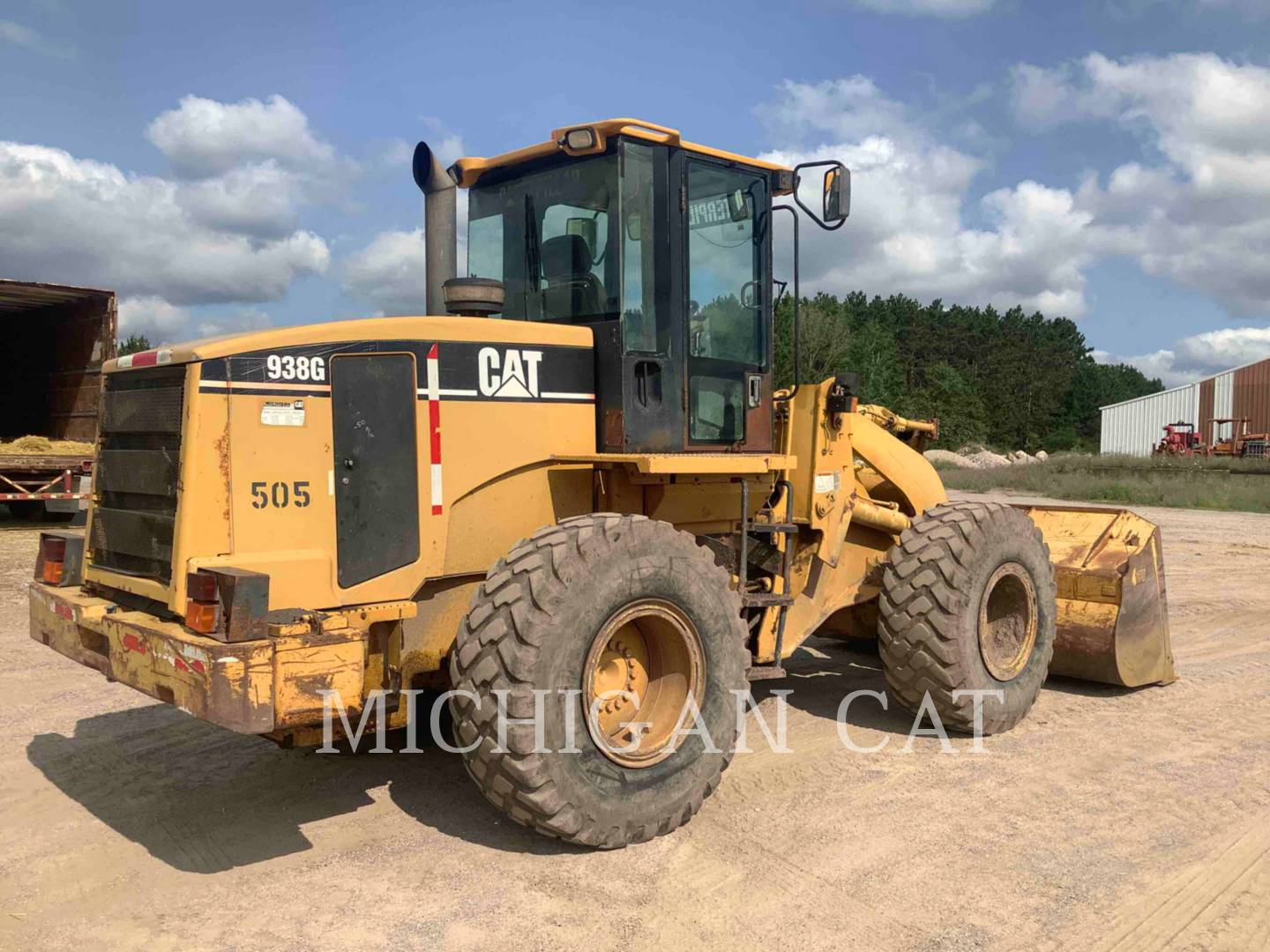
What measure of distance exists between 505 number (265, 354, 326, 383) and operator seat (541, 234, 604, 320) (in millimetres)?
1409

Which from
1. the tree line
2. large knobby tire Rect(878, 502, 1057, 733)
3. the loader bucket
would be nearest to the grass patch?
the loader bucket

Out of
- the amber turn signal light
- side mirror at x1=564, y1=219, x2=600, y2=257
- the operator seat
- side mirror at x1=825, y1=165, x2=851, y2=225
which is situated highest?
side mirror at x1=825, y1=165, x2=851, y2=225

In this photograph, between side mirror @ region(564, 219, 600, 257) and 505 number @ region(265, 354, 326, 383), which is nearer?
505 number @ region(265, 354, 326, 383)

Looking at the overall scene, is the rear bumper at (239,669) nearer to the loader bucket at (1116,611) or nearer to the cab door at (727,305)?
the cab door at (727,305)

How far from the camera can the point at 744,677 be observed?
4.86m

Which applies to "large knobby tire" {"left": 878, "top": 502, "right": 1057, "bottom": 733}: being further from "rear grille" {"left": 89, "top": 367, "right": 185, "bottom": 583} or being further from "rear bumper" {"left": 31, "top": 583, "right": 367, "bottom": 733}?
"rear grille" {"left": 89, "top": 367, "right": 185, "bottom": 583}

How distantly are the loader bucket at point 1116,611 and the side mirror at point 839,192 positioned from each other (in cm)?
285

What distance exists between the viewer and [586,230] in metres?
5.21

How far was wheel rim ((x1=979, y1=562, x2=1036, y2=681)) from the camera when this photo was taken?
611 centimetres

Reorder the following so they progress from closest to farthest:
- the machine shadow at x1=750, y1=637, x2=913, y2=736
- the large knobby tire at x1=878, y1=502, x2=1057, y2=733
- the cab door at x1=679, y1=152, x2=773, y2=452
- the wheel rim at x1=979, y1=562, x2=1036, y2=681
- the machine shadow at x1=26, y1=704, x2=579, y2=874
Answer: the machine shadow at x1=26, y1=704, x2=579, y2=874, the cab door at x1=679, y1=152, x2=773, y2=452, the large knobby tire at x1=878, y1=502, x2=1057, y2=733, the wheel rim at x1=979, y1=562, x2=1036, y2=681, the machine shadow at x1=750, y1=637, x2=913, y2=736

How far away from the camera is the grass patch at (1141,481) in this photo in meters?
24.9

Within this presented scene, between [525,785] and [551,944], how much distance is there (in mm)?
631

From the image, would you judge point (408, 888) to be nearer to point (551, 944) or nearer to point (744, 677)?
point (551, 944)

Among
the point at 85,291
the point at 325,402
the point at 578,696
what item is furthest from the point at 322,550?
the point at 85,291
